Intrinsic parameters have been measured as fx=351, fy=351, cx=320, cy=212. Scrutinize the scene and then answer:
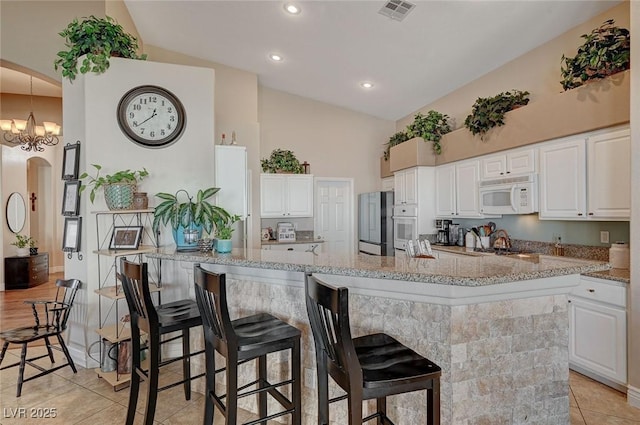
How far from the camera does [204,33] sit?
4582mm

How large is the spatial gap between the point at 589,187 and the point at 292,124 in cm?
457

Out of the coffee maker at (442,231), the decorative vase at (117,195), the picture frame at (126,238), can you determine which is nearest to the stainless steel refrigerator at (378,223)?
the coffee maker at (442,231)

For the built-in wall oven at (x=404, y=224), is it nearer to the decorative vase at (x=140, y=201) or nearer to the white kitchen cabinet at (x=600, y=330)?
the white kitchen cabinet at (x=600, y=330)

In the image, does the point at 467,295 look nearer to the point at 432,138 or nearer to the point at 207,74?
the point at 207,74

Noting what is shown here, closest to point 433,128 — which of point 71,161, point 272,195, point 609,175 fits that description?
point 609,175

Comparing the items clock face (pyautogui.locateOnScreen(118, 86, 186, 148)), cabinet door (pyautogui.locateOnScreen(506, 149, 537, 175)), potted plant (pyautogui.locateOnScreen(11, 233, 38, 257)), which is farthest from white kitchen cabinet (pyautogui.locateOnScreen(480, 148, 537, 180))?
potted plant (pyautogui.locateOnScreen(11, 233, 38, 257))

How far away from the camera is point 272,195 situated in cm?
581

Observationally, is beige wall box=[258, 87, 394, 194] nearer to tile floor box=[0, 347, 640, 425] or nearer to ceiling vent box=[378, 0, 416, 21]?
ceiling vent box=[378, 0, 416, 21]

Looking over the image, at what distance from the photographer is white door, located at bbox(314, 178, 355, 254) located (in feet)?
21.4

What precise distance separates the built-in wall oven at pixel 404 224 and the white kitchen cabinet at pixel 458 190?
0.35 m

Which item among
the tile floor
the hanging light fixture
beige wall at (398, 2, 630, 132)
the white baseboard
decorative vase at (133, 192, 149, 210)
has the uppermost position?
beige wall at (398, 2, 630, 132)

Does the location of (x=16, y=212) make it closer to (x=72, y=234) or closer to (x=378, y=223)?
(x=72, y=234)

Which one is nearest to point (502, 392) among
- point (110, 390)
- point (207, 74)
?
point (110, 390)

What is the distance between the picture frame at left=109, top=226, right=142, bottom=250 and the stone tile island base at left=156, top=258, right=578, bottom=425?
1.93 meters
